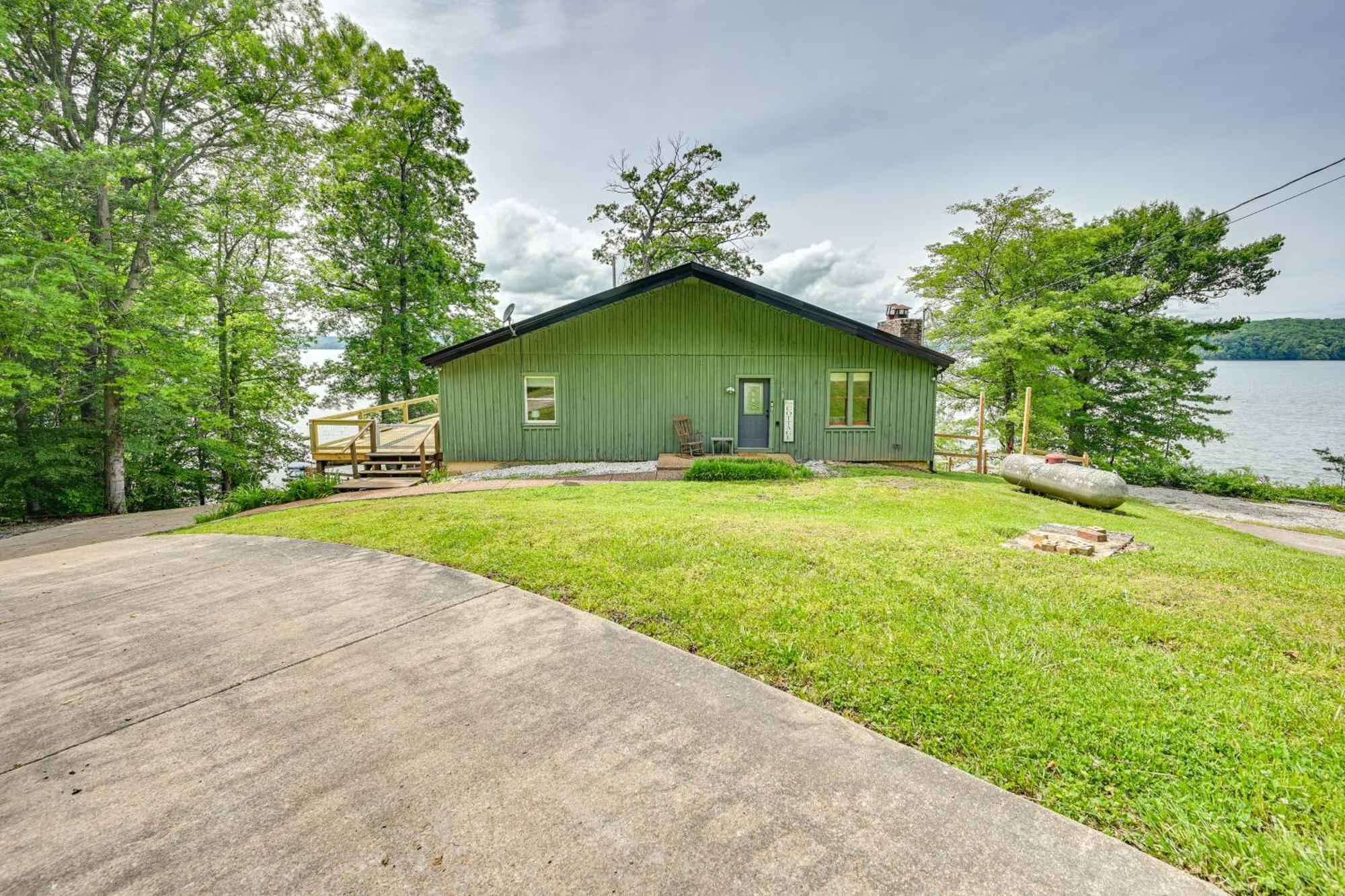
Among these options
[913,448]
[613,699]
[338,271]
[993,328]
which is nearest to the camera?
[613,699]

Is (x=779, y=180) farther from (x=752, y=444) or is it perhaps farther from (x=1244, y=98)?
(x=1244, y=98)

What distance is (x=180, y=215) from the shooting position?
12.0 m

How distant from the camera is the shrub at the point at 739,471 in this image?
33.3ft

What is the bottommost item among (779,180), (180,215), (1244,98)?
(180,215)

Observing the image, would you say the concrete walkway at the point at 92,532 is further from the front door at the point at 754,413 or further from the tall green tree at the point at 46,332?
the front door at the point at 754,413

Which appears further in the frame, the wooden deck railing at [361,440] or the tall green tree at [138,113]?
the wooden deck railing at [361,440]

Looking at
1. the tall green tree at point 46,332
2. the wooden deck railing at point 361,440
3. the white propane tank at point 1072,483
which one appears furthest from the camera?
the wooden deck railing at point 361,440

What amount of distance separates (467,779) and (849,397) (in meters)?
12.7

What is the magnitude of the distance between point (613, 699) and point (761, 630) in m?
1.12

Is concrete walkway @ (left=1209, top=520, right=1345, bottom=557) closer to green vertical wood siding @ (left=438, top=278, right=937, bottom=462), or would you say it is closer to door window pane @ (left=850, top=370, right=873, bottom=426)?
green vertical wood siding @ (left=438, top=278, right=937, bottom=462)

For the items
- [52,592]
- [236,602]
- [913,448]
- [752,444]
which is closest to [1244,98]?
[913,448]

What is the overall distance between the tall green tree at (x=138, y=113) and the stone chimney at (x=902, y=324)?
17.2m

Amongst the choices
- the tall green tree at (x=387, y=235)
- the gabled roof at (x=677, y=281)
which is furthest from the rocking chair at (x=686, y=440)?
the tall green tree at (x=387, y=235)

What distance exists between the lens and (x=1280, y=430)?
3475 cm
